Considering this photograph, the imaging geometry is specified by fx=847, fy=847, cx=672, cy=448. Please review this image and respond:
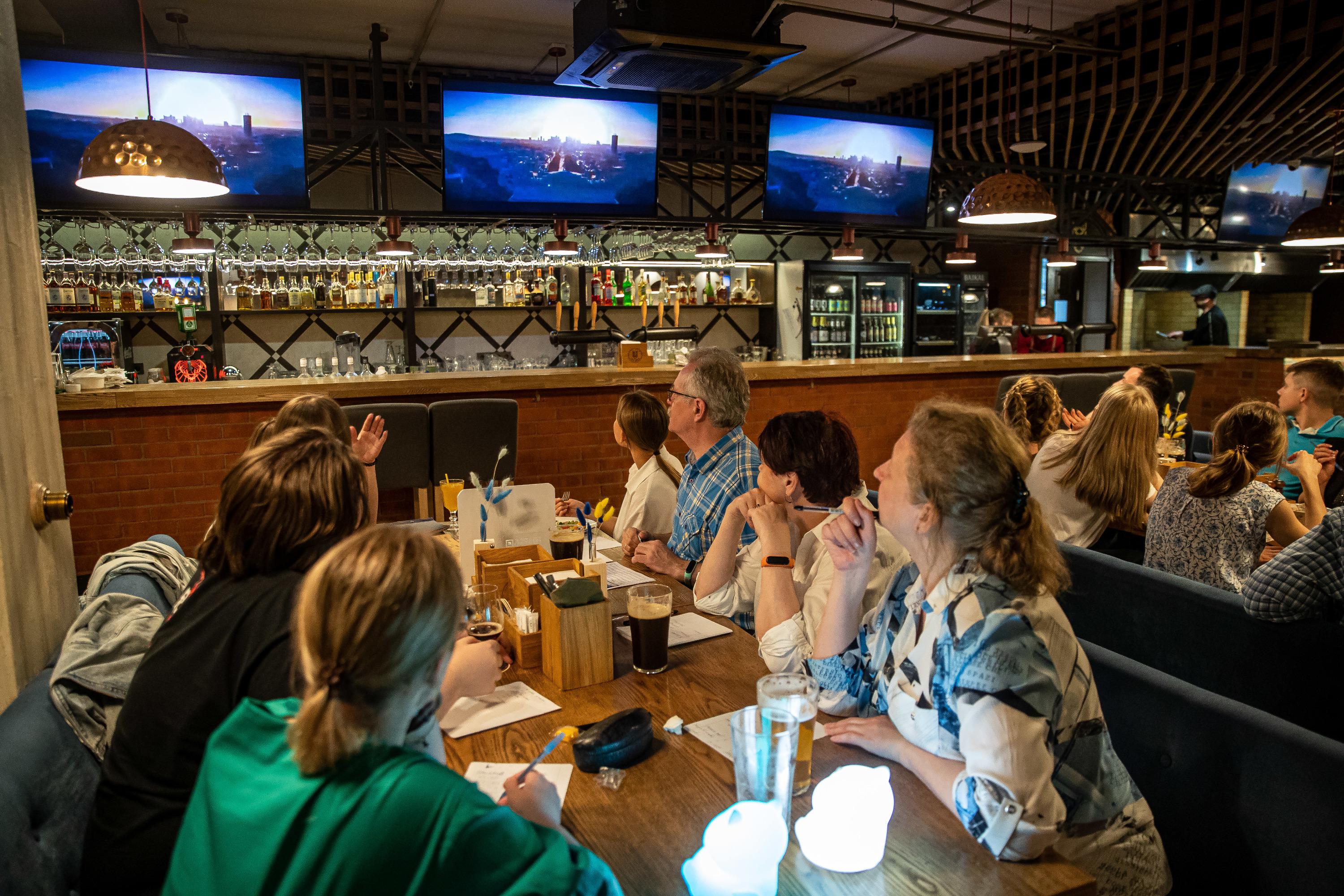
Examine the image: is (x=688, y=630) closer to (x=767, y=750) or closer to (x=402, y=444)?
(x=767, y=750)

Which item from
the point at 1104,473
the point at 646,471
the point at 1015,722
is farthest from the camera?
A: the point at 1104,473

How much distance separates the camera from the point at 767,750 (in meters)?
1.26

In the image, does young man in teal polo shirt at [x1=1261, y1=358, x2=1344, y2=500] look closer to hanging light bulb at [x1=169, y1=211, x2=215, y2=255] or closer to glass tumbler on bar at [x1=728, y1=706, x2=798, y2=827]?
glass tumbler on bar at [x1=728, y1=706, x2=798, y2=827]

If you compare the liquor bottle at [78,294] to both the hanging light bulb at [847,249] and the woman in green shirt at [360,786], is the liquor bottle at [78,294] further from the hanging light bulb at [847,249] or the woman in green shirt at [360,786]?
the woman in green shirt at [360,786]

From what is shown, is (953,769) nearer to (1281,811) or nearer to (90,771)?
(1281,811)

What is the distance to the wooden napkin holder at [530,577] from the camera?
192 centimetres

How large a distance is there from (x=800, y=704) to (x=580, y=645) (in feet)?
1.99

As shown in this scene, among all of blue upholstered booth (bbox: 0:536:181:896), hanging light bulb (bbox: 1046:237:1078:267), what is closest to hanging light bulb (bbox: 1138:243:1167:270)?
hanging light bulb (bbox: 1046:237:1078:267)

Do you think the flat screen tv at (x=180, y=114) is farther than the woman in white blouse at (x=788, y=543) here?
Yes

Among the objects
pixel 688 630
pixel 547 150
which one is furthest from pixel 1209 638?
pixel 547 150

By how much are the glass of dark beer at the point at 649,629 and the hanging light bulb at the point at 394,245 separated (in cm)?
444

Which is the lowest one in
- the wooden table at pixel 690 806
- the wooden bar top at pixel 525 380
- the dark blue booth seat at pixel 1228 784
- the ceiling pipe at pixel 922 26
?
the dark blue booth seat at pixel 1228 784

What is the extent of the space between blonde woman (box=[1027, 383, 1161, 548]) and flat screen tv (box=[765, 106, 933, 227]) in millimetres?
3750

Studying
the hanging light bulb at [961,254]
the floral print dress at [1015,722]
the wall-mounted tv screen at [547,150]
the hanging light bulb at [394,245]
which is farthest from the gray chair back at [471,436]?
the hanging light bulb at [961,254]
